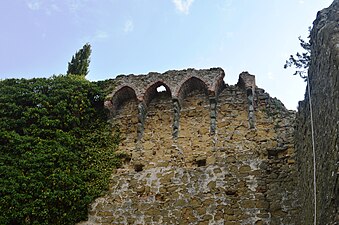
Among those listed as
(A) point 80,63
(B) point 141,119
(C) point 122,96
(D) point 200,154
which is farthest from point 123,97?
(A) point 80,63

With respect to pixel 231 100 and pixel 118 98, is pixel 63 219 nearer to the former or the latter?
pixel 118 98

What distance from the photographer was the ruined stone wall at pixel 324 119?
4930 mm

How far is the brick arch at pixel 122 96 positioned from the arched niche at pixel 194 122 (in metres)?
1.14

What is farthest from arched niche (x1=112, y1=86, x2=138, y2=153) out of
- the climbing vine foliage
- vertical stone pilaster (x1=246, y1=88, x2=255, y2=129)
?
vertical stone pilaster (x1=246, y1=88, x2=255, y2=129)

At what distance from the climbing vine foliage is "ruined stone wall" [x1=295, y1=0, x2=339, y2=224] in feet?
13.6

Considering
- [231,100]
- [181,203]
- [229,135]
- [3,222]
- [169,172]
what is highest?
[231,100]

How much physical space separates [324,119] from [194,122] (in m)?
4.61

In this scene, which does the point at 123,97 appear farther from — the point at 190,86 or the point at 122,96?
the point at 190,86

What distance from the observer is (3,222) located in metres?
8.34

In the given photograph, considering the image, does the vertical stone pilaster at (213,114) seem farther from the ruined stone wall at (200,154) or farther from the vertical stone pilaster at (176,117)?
the vertical stone pilaster at (176,117)

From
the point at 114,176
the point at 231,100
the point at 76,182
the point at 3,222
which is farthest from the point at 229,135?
the point at 3,222

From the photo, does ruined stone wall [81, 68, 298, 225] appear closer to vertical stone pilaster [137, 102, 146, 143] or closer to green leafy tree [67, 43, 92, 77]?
Answer: vertical stone pilaster [137, 102, 146, 143]

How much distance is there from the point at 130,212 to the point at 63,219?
121 centimetres

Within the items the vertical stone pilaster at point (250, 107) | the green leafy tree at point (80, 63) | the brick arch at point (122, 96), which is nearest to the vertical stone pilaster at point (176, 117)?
the brick arch at point (122, 96)
